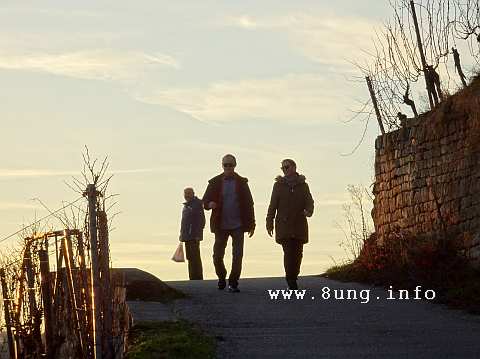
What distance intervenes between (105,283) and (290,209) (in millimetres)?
6215

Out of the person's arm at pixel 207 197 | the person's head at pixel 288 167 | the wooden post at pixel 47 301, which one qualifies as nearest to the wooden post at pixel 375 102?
the person's head at pixel 288 167

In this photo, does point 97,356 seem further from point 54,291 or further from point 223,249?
point 223,249

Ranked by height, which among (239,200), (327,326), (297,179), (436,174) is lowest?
(327,326)

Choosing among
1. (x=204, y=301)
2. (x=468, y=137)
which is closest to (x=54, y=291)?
(x=204, y=301)

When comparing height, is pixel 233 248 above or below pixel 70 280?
above

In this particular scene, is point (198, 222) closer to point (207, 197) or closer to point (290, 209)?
point (207, 197)

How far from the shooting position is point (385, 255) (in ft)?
70.3

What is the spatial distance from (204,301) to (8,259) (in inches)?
107

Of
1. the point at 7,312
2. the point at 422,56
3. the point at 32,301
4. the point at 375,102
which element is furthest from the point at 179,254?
the point at 32,301

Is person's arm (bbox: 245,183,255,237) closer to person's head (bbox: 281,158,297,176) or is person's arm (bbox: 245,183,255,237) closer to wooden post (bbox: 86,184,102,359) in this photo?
person's head (bbox: 281,158,297,176)

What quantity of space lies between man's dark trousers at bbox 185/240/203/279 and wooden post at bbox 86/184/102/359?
1202cm

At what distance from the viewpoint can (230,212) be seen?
62.0ft

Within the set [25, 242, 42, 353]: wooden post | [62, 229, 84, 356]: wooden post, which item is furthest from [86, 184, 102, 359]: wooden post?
[25, 242, 42, 353]: wooden post

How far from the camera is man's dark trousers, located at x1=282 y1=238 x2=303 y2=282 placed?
18984 millimetres
